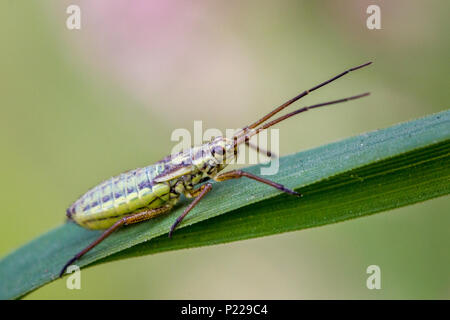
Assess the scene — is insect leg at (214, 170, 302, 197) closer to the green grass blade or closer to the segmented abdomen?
the green grass blade

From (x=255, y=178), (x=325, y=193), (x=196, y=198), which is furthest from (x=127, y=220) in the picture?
(x=325, y=193)

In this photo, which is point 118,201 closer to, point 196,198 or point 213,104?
point 196,198

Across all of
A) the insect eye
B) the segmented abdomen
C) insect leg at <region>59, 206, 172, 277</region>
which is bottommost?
insect leg at <region>59, 206, 172, 277</region>

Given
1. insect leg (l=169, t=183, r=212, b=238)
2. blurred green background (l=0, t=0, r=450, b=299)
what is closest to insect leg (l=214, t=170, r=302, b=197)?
insect leg (l=169, t=183, r=212, b=238)

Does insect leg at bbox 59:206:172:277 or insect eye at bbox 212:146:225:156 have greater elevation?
insect eye at bbox 212:146:225:156

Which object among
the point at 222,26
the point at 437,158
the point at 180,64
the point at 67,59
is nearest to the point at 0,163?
the point at 67,59

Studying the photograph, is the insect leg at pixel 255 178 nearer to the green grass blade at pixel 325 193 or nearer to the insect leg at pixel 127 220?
the green grass blade at pixel 325 193

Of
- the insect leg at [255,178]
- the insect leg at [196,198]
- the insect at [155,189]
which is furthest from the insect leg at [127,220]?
the insect leg at [255,178]

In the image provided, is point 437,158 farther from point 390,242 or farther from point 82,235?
point 390,242
